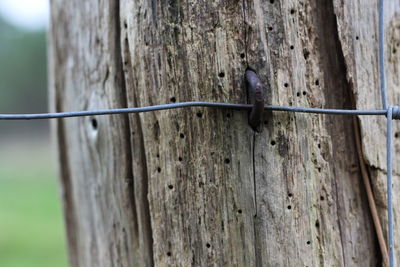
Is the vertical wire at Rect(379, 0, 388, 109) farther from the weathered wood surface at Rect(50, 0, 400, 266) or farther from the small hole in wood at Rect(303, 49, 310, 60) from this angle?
the small hole in wood at Rect(303, 49, 310, 60)

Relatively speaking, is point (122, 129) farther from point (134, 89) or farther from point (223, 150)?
point (223, 150)

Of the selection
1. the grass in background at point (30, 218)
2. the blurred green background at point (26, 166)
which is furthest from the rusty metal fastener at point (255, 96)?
the grass in background at point (30, 218)

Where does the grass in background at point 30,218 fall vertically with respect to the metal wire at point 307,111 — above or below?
below

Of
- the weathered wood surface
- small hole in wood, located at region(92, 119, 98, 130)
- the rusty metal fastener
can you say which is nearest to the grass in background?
small hole in wood, located at region(92, 119, 98, 130)

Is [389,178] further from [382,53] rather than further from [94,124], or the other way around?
[94,124]

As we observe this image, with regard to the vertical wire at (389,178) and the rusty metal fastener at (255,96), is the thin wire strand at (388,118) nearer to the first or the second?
the vertical wire at (389,178)

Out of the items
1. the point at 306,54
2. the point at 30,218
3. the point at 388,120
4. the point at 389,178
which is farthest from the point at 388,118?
the point at 30,218

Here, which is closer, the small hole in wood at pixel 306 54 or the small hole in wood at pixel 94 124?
the small hole in wood at pixel 306 54

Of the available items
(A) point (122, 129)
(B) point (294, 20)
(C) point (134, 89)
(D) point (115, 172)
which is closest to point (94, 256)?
(D) point (115, 172)
